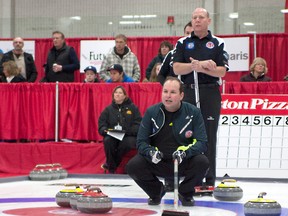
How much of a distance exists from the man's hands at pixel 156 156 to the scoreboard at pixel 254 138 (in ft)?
13.5

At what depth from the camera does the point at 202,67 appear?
752 cm

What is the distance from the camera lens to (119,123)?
37.1ft

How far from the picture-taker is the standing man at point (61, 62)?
13523 millimetres

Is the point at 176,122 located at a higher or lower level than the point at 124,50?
lower

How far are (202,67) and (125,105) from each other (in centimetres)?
397

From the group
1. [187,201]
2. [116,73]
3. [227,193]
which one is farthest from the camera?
[116,73]

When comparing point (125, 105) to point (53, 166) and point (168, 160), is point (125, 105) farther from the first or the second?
point (168, 160)

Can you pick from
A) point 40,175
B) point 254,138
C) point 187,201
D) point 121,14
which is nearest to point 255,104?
point 254,138

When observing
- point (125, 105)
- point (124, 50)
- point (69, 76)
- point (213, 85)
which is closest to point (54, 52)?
point (69, 76)

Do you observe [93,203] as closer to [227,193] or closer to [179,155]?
[179,155]

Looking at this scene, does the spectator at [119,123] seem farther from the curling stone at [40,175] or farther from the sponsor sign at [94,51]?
the sponsor sign at [94,51]

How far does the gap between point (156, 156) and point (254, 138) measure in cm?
430

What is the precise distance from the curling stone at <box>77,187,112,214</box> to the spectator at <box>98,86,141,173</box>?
4.75 meters

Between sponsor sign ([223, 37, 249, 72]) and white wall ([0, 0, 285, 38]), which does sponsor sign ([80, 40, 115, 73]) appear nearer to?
white wall ([0, 0, 285, 38])
